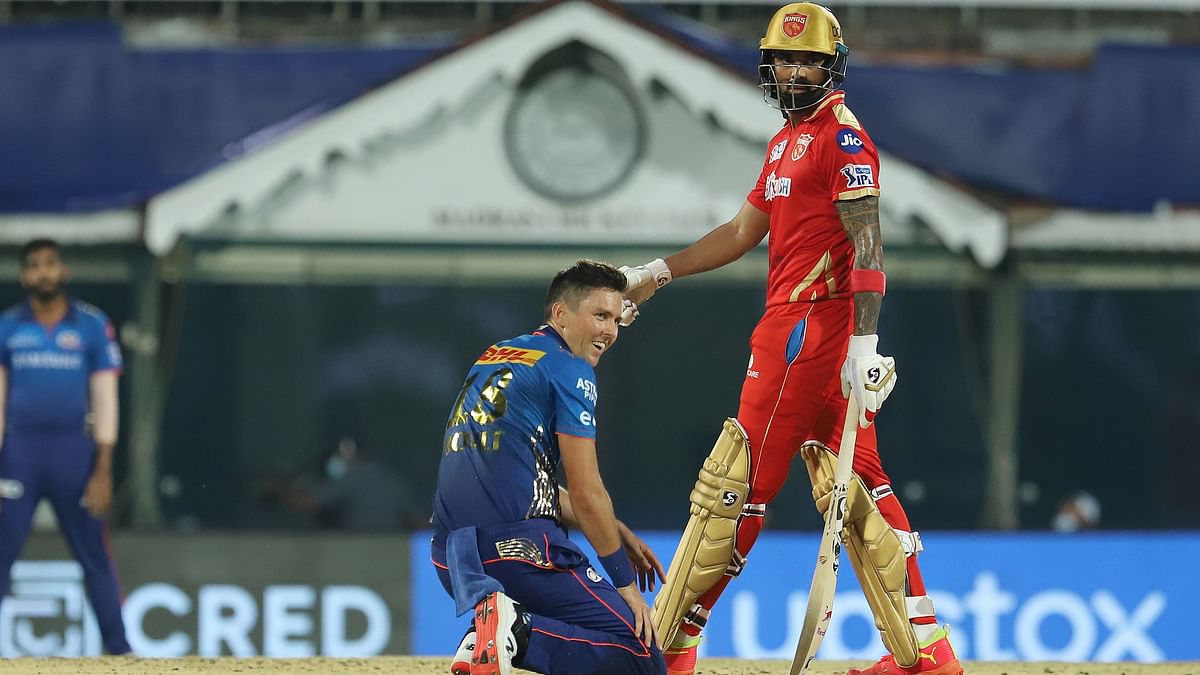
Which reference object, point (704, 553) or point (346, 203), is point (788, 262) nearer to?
point (704, 553)

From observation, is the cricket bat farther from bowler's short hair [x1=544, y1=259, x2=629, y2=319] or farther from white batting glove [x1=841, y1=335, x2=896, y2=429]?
bowler's short hair [x1=544, y1=259, x2=629, y2=319]

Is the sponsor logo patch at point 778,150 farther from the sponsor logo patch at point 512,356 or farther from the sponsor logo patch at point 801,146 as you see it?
the sponsor logo patch at point 512,356

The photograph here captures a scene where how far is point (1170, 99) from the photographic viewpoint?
1697 cm

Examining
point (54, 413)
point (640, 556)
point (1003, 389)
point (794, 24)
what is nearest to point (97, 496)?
point (54, 413)

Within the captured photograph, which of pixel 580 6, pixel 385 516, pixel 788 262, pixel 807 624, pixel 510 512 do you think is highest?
pixel 580 6

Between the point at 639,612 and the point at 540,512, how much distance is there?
482 millimetres

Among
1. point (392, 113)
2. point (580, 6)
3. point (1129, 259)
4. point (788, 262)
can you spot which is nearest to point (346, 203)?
point (392, 113)

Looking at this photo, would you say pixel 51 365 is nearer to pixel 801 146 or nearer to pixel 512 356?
pixel 512 356

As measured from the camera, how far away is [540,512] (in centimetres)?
682

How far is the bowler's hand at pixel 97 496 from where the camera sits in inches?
417

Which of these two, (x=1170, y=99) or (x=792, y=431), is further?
(x=1170, y=99)

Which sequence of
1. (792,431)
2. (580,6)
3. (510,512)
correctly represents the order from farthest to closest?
(580,6) → (792,431) → (510,512)

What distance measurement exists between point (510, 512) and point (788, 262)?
4.74 feet

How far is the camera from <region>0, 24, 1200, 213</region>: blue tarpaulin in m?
16.5
